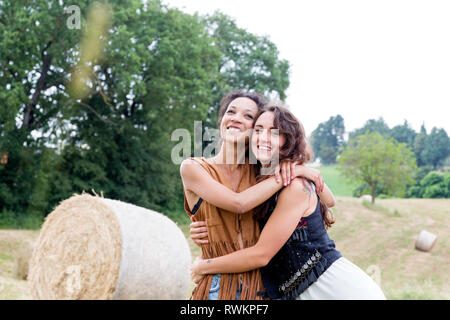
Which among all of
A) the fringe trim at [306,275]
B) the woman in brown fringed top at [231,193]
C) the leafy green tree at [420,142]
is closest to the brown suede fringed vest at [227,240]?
the woman in brown fringed top at [231,193]

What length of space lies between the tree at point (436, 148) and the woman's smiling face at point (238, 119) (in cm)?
4364

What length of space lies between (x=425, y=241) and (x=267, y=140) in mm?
20514

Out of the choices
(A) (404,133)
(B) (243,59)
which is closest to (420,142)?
(A) (404,133)

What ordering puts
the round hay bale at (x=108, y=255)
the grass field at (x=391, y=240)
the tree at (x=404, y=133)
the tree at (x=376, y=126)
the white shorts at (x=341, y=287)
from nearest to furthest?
the white shorts at (x=341, y=287)
the round hay bale at (x=108, y=255)
the grass field at (x=391, y=240)
the tree at (x=404, y=133)
the tree at (x=376, y=126)

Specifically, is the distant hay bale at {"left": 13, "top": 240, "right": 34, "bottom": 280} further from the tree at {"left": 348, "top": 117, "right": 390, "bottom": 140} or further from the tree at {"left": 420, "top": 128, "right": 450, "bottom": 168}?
the tree at {"left": 348, "top": 117, "right": 390, "bottom": 140}

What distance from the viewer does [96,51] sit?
17.0 m

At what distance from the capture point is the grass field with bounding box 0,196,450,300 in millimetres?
14906

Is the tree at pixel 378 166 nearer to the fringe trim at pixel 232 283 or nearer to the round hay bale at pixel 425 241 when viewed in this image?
the round hay bale at pixel 425 241

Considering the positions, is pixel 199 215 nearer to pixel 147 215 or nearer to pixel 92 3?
pixel 147 215

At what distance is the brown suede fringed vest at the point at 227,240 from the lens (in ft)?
8.00

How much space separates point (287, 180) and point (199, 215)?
58cm

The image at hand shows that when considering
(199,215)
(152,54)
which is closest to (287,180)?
(199,215)

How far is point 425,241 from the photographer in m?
20.7

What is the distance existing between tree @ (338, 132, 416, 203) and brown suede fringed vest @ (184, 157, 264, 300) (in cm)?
2770
